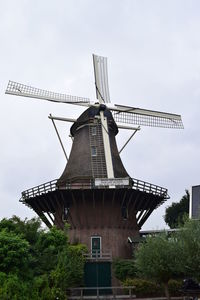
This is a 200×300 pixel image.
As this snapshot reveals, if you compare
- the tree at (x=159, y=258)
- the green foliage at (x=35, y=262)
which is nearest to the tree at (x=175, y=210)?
the green foliage at (x=35, y=262)

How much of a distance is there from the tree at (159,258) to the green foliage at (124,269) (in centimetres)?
456

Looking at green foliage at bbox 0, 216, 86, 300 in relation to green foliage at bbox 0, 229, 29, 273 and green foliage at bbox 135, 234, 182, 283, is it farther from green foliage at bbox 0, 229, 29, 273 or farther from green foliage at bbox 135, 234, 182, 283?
green foliage at bbox 135, 234, 182, 283

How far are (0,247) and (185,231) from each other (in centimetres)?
802

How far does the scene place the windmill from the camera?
29.1 meters

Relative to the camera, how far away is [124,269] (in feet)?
87.9

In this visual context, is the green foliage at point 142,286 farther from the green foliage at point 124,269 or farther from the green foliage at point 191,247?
the green foliage at point 191,247

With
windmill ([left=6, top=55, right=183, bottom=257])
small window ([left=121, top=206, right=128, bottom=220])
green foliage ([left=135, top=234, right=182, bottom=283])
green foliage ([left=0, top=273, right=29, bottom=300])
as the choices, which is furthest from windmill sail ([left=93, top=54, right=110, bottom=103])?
green foliage ([left=0, top=273, right=29, bottom=300])

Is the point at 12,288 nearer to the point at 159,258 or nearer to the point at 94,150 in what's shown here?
the point at 159,258

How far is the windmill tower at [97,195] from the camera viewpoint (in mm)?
29062

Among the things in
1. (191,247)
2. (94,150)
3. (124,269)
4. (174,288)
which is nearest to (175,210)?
(94,150)

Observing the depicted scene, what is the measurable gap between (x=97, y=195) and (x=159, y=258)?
29.8 ft

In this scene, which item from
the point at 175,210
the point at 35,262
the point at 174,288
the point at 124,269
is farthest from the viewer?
the point at 175,210

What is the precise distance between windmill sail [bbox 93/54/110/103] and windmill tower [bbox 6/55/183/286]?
1.69 m

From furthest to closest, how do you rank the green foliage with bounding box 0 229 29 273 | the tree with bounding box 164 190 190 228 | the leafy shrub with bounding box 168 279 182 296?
1. the tree with bounding box 164 190 190 228
2. the leafy shrub with bounding box 168 279 182 296
3. the green foliage with bounding box 0 229 29 273
